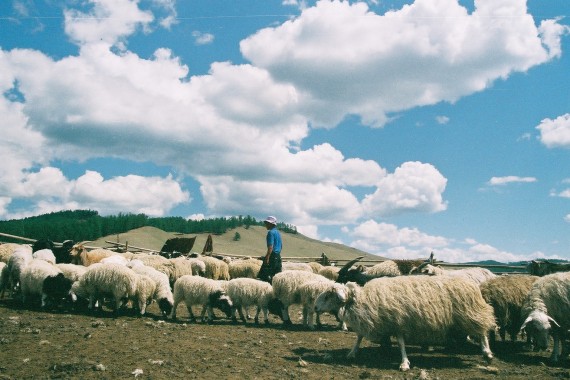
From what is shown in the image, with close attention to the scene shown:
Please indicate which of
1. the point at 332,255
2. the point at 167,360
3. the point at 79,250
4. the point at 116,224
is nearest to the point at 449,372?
the point at 167,360

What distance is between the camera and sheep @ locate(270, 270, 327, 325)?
11312 millimetres

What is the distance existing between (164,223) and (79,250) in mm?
119839

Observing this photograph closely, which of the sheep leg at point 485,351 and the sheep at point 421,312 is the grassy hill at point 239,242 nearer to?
the sheep at point 421,312

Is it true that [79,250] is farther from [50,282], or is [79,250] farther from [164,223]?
[164,223]

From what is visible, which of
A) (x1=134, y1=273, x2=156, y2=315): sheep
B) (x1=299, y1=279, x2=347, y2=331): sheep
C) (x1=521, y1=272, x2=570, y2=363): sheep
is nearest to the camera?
(x1=521, y1=272, x2=570, y2=363): sheep

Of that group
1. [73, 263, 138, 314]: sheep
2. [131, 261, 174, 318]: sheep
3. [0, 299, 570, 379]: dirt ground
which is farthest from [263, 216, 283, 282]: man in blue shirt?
[73, 263, 138, 314]: sheep

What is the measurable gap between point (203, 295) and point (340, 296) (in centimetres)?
486

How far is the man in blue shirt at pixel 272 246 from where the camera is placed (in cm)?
1213

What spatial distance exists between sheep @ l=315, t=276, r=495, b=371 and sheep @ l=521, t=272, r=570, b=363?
0.87 meters

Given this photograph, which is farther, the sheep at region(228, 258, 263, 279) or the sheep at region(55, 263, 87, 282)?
the sheep at region(228, 258, 263, 279)

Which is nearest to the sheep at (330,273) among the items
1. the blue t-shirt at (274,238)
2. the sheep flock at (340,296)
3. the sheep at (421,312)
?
the sheep flock at (340,296)

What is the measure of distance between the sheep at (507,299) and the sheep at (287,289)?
454 cm

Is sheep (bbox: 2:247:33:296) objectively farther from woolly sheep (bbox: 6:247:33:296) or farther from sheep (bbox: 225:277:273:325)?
sheep (bbox: 225:277:273:325)

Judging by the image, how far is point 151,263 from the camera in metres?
16.6
